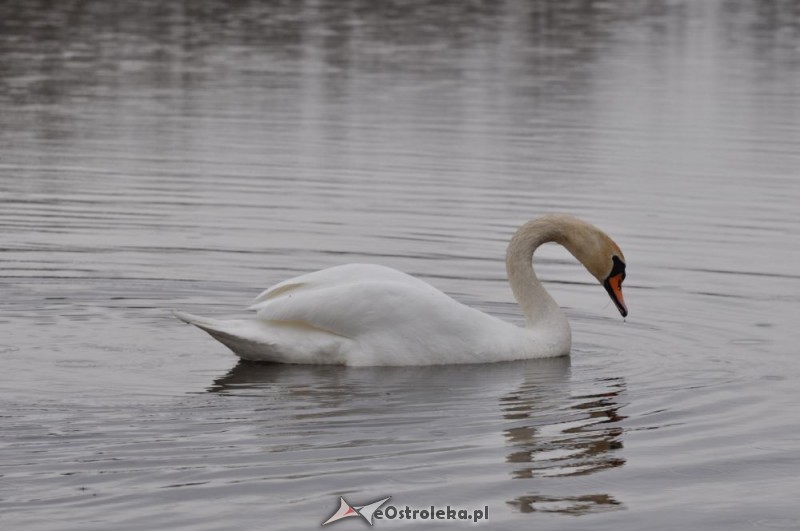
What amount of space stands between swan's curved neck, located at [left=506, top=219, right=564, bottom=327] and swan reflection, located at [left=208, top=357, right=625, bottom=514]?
18.6 inches

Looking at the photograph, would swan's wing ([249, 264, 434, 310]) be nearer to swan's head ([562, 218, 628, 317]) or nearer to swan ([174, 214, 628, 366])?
swan ([174, 214, 628, 366])

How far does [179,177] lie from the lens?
62.1ft

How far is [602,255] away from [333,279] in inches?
75.4

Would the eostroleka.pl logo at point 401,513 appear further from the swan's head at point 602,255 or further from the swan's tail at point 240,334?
the swan's head at point 602,255

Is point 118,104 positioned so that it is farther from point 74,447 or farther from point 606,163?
point 74,447

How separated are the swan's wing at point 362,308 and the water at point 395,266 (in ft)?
1.00

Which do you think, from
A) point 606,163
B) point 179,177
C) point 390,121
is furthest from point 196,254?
point 390,121

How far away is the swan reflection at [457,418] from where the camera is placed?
8.22m

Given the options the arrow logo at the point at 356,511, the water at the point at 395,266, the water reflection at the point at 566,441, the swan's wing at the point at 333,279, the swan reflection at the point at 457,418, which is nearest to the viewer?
the arrow logo at the point at 356,511

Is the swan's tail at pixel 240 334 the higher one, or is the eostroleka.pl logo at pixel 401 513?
the eostroleka.pl logo at pixel 401 513

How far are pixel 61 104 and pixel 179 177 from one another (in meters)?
7.81

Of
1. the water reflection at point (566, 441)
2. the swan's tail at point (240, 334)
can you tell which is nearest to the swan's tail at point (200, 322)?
the swan's tail at point (240, 334)

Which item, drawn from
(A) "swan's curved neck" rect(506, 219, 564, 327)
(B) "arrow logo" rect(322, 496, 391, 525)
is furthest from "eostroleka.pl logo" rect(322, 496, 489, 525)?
(A) "swan's curved neck" rect(506, 219, 564, 327)

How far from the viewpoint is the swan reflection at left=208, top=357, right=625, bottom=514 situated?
27.0 ft
